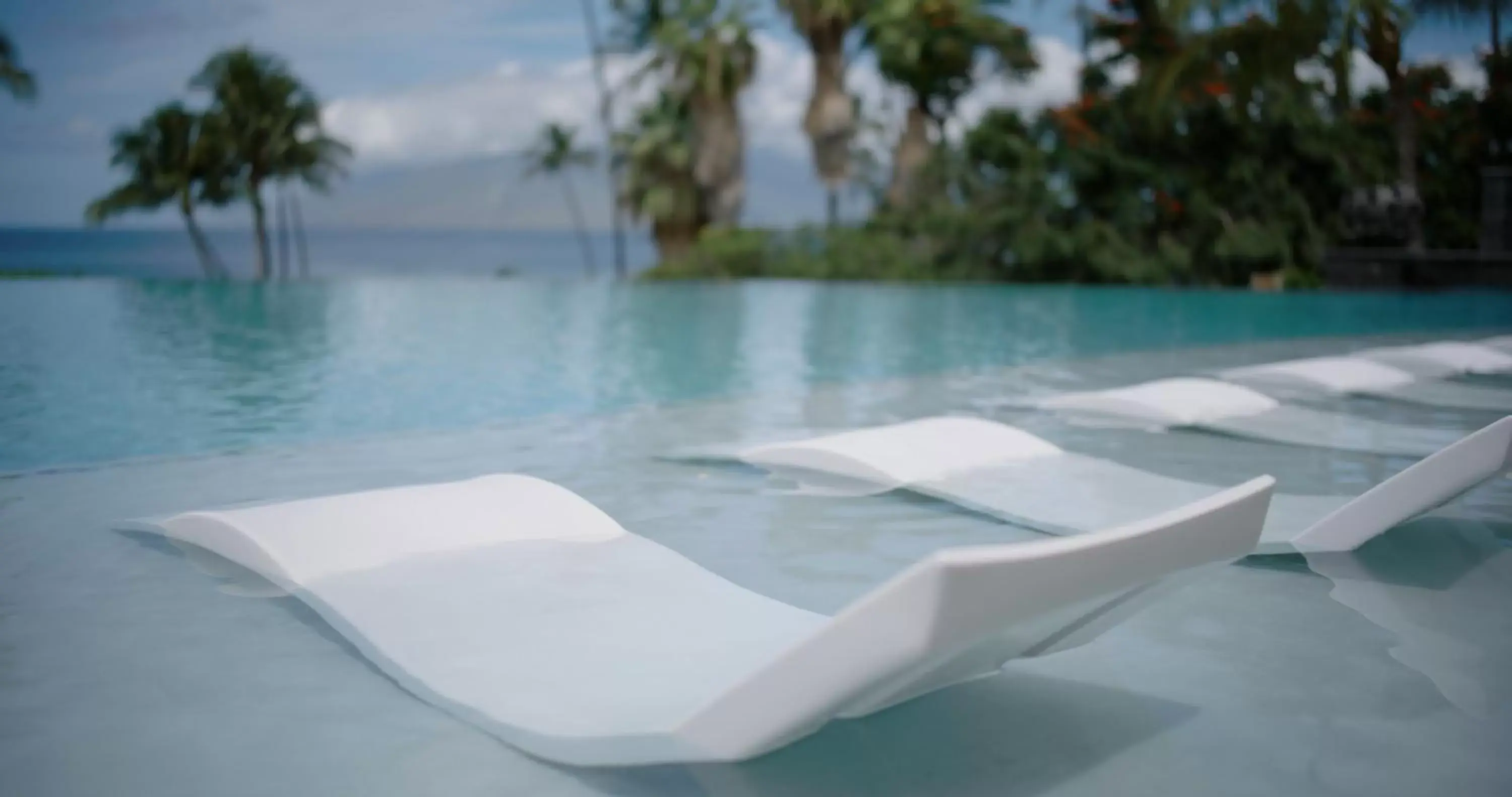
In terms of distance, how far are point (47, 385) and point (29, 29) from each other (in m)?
33.8

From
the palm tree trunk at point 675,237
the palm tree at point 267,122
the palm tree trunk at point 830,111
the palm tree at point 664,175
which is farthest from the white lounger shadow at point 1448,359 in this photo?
the palm tree at point 267,122

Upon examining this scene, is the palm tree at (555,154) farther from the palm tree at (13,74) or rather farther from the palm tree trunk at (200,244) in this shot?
the palm tree at (13,74)

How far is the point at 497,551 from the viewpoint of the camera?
3133 millimetres

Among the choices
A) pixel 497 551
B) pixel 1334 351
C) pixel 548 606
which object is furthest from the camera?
pixel 1334 351

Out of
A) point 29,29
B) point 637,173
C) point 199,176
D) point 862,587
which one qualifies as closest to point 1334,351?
point 862,587

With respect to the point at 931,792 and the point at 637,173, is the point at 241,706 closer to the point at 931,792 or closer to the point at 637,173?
the point at 931,792

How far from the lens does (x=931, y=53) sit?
24266 mm

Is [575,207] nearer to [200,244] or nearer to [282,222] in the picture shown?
[282,222]

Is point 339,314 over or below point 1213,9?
below

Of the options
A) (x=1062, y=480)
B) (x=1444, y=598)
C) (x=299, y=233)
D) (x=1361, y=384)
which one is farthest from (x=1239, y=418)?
(x=299, y=233)

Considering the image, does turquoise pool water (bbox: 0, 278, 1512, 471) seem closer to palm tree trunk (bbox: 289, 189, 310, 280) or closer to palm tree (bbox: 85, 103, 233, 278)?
palm tree (bbox: 85, 103, 233, 278)

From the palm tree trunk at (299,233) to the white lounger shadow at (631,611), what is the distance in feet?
118

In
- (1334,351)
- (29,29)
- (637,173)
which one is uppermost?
(29,29)

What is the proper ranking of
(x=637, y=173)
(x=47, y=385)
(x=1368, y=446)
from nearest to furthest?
(x=1368, y=446), (x=47, y=385), (x=637, y=173)
